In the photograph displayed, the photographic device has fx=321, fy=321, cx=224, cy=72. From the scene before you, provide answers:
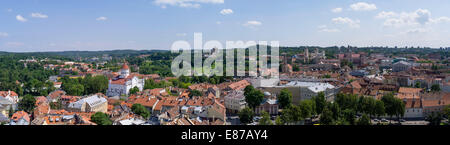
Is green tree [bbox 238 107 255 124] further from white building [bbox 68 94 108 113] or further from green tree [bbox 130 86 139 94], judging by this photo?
green tree [bbox 130 86 139 94]

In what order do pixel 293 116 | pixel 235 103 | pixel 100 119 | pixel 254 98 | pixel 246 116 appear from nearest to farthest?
pixel 293 116
pixel 100 119
pixel 246 116
pixel 254 98
pixel 235 103

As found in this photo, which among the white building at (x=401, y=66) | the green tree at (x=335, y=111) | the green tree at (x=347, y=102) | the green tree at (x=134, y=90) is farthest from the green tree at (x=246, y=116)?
the white building at (x=401, y=66)

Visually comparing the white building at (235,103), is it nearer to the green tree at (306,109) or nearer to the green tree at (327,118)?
the green tree at (306,109)

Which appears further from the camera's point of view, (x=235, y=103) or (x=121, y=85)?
(x=121, y=85)

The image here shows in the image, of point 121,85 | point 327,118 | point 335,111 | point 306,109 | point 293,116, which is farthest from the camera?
point 121,85

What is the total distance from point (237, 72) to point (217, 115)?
66.8ft

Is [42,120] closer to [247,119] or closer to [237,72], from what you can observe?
[247,119]

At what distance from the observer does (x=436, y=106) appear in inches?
652

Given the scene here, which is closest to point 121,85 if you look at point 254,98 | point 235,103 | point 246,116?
point 235,103

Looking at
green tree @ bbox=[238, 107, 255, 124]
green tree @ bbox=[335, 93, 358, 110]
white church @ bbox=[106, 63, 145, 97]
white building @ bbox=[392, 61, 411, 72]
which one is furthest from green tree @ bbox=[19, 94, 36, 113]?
white building @ bbox=[392, 61, 411, 72]

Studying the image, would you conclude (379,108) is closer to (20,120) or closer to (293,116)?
(293,116)
